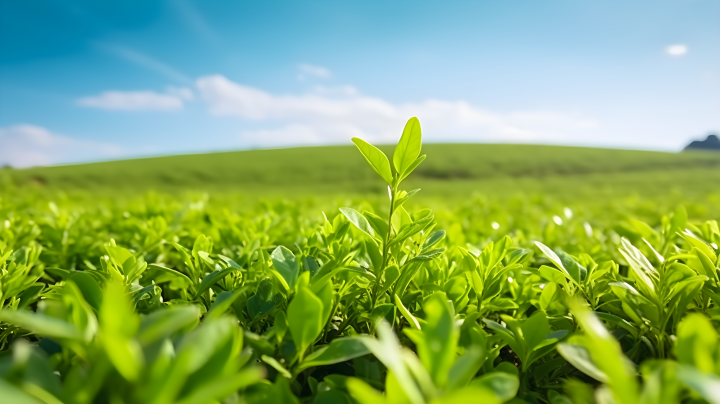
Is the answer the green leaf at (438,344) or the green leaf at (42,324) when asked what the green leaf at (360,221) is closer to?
the green leaf at (438,344)

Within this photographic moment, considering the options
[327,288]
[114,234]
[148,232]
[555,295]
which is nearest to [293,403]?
[327,288]

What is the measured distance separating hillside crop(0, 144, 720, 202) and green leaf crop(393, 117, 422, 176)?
30.7 metres

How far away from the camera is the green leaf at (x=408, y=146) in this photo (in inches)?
36.5

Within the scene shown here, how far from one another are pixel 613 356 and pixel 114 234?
7.93ft

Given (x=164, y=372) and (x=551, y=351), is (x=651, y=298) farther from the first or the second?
(x=164, y=372)

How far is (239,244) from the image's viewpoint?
1884 mm

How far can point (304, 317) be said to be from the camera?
770mm

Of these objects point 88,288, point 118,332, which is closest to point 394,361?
point 118,332

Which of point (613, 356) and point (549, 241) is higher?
point (613, 356)

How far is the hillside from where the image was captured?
34406 millimetres

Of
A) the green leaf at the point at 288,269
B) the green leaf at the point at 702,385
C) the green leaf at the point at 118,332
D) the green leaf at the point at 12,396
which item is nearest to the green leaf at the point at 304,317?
the green leaf at the point at 288,269

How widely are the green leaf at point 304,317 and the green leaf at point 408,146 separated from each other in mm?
394

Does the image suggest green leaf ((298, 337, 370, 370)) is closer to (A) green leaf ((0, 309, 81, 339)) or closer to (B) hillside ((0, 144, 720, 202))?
(A) green leaf ((0, 309, 81, 339))

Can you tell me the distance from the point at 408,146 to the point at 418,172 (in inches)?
1676
